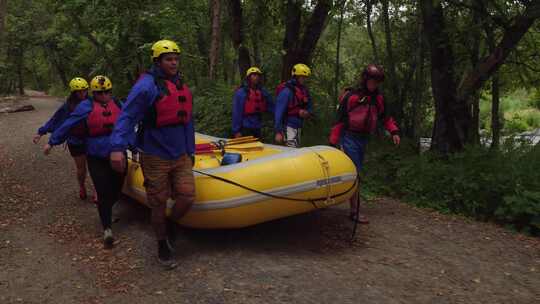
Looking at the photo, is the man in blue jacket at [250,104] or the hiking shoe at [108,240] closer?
the hiking shoe at [108,240]

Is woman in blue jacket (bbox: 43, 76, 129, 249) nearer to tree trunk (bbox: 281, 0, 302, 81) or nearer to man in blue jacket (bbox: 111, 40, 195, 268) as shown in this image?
man in blue jacket (bbox: 111, 40, 195, 268)

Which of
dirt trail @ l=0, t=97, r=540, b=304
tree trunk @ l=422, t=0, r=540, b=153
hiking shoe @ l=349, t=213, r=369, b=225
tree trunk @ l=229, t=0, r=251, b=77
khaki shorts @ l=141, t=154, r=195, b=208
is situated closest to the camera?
dirt trail @ l=0, t=97, r=540, b=304

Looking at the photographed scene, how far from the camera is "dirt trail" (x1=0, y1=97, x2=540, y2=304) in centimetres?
385

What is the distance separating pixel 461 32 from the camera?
870 cm

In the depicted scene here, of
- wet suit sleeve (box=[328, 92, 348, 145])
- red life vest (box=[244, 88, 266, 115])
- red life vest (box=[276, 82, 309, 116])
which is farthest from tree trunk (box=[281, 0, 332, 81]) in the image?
wet suit sleeve (box=[328, 92, 348, 145])

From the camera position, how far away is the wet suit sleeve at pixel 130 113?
410 cm

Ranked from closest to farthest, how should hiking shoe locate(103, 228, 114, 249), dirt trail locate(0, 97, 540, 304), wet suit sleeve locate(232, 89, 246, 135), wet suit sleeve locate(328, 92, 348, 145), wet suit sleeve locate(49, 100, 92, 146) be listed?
dirt trail locate(0, 97, 540, 304)
hiking shoe locate(103, 228, 114, 249)
wet suit sleeve locate(49, 100, 92, 146)
wet suit sleeve locate(328, 92, 348, 145)
wet suit sleeve locate(232, 89, 246, 135)

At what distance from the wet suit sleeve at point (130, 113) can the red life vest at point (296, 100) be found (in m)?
2.94

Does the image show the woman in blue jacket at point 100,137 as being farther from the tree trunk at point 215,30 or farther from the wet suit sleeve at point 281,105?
the tree trunk at point 215,30

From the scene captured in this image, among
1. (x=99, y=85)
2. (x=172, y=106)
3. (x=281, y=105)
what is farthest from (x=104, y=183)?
(x=281, y=105)

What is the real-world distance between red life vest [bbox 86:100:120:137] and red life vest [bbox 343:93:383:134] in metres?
2.62

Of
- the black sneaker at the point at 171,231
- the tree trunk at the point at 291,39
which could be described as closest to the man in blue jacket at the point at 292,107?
the black sneaker at the point at 171,231

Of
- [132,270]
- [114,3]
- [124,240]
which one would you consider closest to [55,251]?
[124,240]

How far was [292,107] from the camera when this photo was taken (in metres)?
6.86
